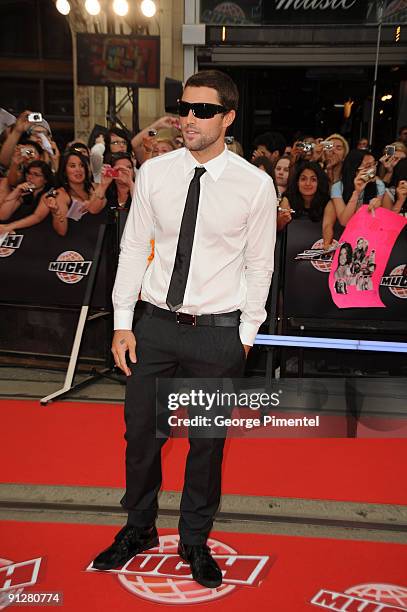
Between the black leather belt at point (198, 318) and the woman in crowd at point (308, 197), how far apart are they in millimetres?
2253

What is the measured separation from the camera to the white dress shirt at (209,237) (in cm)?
238

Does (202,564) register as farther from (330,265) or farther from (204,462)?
(330,265)

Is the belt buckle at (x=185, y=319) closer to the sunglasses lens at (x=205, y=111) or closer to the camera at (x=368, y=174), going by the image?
the sunglasses lens at (x=205, y=111)

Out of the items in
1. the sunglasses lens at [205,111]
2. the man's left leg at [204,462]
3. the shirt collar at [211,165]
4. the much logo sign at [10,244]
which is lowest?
the man's left leg at [204,462]

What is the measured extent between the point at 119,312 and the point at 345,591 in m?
1.52

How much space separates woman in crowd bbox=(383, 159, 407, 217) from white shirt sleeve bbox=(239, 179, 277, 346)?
263 centimetres

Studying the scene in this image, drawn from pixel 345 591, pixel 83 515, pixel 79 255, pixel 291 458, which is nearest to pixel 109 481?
pixel 83 515

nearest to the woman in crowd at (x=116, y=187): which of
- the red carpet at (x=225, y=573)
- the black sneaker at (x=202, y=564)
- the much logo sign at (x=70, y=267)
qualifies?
the much logo sign at (x=70, y=267)

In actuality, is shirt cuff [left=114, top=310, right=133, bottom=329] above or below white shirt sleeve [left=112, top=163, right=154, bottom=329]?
below

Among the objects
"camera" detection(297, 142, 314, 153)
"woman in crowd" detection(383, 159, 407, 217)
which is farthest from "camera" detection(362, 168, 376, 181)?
"camera" detection(297, 142, 314, 153)

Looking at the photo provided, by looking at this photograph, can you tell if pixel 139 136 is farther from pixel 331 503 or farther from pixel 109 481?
pixel 331 503

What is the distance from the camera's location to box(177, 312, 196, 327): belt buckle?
2.42m

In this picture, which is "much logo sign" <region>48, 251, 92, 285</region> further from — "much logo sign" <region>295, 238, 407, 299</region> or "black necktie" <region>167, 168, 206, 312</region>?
"black necktie" <region>167, 168, 206, 312</region>

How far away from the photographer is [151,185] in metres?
2.43
